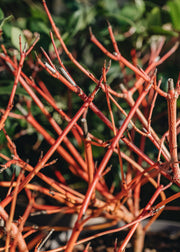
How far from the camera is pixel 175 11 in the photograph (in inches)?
40.7

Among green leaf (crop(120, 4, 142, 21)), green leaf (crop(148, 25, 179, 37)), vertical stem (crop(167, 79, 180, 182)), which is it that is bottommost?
vertical stem (crop(167, 79, 180, 182))

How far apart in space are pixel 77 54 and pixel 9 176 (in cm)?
71

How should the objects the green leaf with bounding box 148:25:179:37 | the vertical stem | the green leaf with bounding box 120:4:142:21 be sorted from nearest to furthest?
the vertical stem
the green leaf with bounding box 148:25:179:37
the green leaf with bounding box 120:4:142:21

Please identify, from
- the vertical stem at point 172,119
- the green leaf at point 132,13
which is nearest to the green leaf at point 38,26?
the green leaf at point 132,13

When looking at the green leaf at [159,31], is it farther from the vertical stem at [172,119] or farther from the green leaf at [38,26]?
the vertical stem at [172,119]

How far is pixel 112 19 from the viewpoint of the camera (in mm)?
1310

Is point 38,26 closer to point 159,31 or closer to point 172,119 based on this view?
point 159,31

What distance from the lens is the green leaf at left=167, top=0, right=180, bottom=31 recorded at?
102cm

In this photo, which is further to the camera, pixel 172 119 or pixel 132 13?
pixel 132 13

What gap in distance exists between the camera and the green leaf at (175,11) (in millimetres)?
1018

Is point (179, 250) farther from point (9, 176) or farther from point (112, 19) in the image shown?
point (112, 19)

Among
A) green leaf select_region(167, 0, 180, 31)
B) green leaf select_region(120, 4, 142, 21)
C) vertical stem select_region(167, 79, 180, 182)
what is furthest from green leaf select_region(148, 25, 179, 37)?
vertical stem select_region(167, 79, 180, 182)

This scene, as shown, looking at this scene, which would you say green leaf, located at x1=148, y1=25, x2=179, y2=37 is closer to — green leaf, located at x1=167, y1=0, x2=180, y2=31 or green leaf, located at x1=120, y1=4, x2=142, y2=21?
green leaf, located at x1=167, y1=0, x2=180, y2=31

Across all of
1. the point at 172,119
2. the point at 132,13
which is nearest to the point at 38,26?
the point at 132,13
